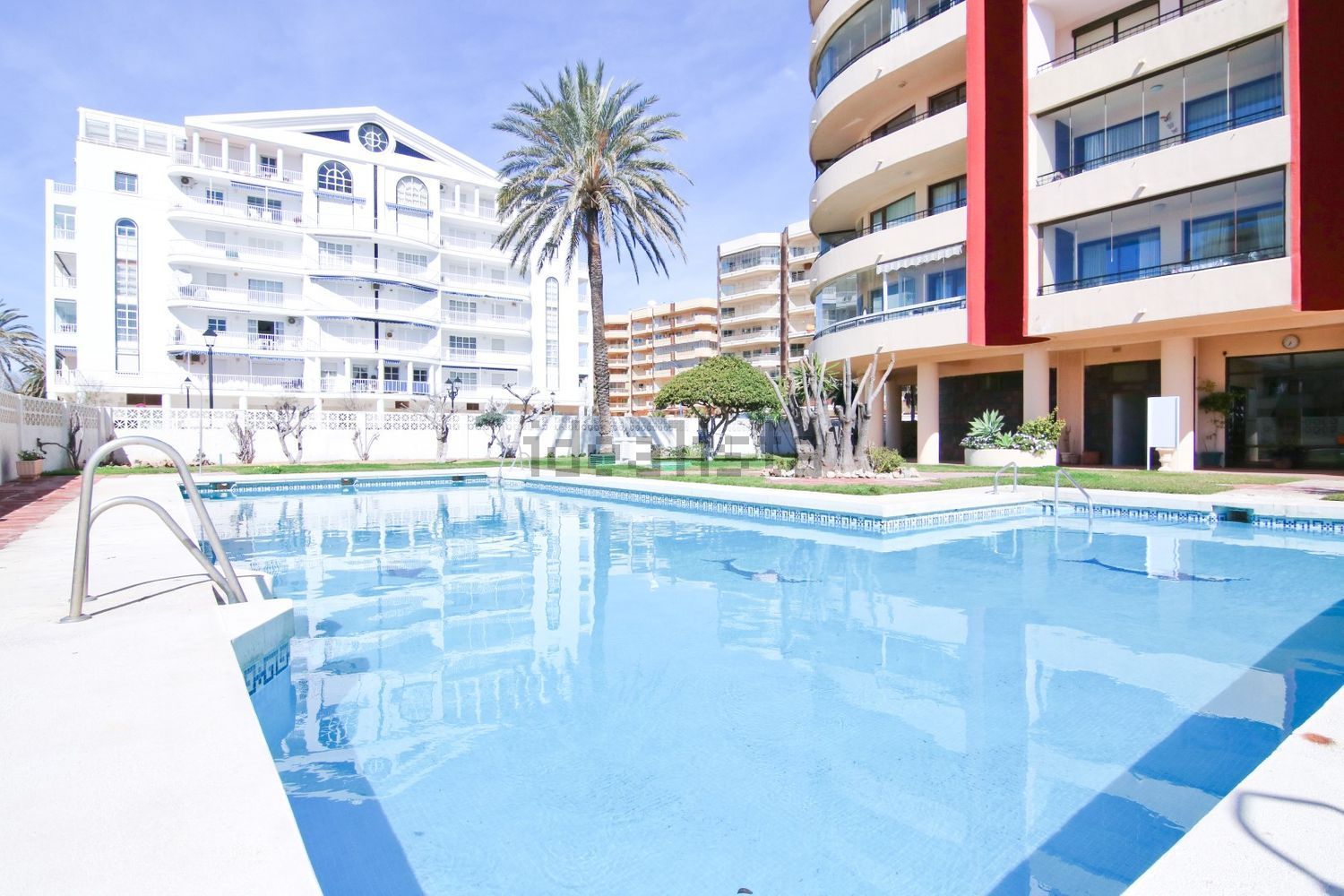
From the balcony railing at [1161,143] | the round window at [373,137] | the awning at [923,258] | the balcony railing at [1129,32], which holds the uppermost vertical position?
the round window at [373,137]

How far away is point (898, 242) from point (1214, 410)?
10.4m

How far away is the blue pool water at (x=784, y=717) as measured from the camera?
3.23 m

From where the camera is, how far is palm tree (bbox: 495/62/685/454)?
25109 mm

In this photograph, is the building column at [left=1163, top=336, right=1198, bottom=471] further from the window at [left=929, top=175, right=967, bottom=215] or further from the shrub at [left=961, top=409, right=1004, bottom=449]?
the window at [left=929, top=175, right=967, bottom=215]

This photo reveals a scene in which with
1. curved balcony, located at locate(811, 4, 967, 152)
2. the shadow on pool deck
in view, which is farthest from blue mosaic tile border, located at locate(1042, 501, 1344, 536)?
curved balcony, located at locate(811, 4, 967, 152)

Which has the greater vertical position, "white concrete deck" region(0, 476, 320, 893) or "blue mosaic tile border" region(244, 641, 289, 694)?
"white concrete deck" region(0, 476, 320, 893)

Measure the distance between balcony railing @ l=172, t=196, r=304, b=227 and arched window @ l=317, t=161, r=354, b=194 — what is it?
2342 millimetres

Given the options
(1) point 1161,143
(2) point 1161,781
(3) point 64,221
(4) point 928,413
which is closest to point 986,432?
(4) point 928,413

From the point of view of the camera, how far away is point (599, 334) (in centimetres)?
2662

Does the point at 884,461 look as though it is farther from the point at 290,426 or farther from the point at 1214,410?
the point at 290,426

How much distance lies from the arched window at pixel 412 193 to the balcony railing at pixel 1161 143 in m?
37.8

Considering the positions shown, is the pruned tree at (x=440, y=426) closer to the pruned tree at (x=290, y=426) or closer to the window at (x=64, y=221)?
the pruned tree at (x=290, y=426)

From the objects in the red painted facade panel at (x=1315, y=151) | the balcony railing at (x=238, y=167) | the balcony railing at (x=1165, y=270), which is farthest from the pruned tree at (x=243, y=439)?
the red painted facade panel at (x=1315, y=151)

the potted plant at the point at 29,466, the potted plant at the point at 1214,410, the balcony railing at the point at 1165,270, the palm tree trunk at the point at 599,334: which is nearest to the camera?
the balcony railing at the point at 1165,270
